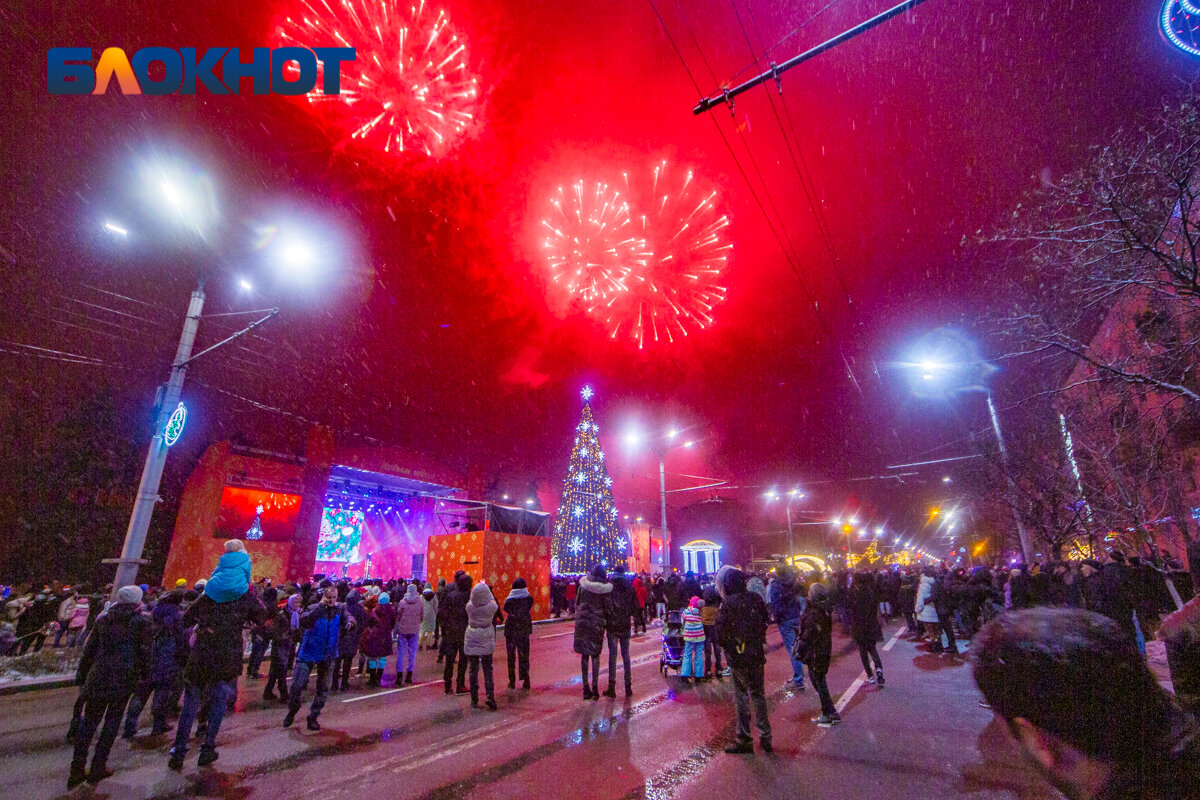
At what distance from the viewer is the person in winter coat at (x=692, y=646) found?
995 cm

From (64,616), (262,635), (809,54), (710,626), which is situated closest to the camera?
(809,54)

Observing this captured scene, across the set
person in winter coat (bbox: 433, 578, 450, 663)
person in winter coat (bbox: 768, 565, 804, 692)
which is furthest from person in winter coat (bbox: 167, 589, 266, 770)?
person in winter coat (bbox: 768, 565, 804, 692)

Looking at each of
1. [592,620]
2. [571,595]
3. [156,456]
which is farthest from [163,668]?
[571,595]

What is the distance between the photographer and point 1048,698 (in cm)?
145

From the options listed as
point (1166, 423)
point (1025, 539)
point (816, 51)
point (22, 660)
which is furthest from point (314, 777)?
point (1025, 539)

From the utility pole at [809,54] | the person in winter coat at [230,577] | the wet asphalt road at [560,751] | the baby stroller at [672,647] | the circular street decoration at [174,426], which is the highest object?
the utility pole at [809,54]

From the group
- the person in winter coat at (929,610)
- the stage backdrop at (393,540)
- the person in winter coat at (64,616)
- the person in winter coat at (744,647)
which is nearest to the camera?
the person in winter coat at (744,647)

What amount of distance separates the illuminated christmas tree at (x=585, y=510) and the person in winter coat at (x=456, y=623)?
811 inches

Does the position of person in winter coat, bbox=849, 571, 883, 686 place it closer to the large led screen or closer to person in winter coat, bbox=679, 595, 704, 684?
person in winter coat, bbox=679, 595, 704, 684

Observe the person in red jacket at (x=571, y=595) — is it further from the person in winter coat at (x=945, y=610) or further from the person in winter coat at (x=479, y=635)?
the person in winter coat at (x=479, y=635)

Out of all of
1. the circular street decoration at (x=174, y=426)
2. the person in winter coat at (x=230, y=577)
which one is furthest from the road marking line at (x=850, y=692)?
the circular street decoration at (x=174, y=426)

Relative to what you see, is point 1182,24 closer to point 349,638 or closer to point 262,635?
point 349,638

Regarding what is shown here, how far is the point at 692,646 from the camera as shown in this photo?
32.8ft

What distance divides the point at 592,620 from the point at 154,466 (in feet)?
31.9
